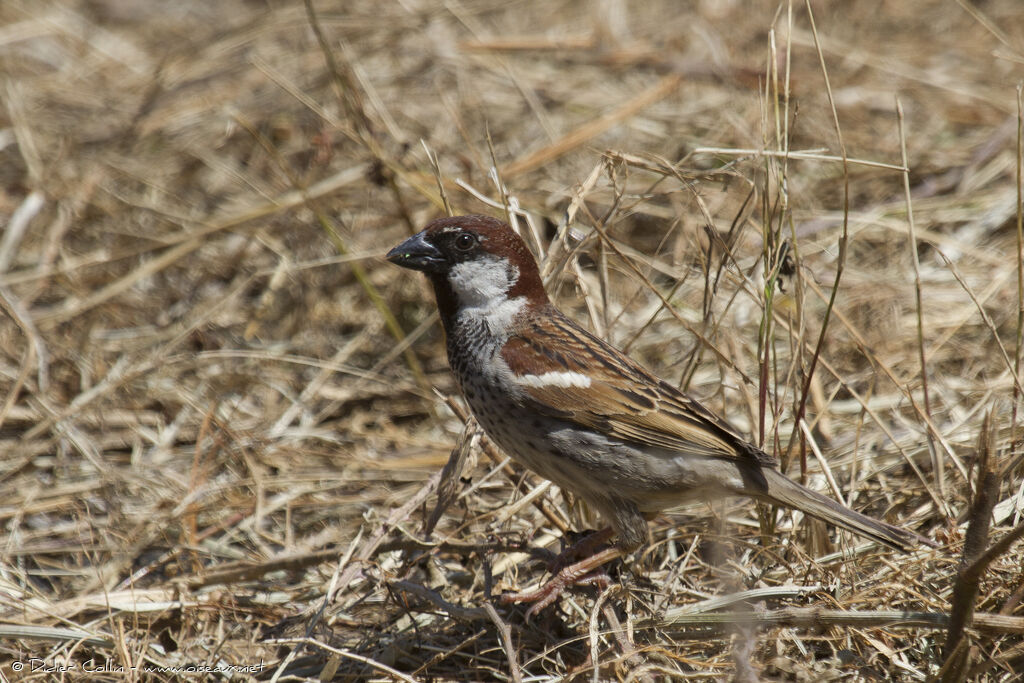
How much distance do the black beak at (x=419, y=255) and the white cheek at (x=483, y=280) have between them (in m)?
0.06

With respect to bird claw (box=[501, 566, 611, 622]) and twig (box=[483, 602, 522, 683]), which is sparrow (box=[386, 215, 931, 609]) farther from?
twig (box=[483, 602, 522, 683])

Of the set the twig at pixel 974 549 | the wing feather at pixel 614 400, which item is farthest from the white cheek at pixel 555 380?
the twig at pixel 974 549

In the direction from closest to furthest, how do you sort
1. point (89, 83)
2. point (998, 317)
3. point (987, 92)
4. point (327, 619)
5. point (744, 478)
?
point (744, 478), point (327, 619), point (998, 317), point (987, 92), point (89, 83)

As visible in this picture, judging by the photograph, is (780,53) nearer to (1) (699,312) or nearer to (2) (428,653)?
(1) (699,312)

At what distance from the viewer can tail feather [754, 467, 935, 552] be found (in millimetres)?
2713

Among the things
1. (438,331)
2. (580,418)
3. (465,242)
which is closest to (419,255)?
(465,242)

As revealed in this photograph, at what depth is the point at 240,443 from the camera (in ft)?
14.0

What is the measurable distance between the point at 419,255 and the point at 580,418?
79 cm

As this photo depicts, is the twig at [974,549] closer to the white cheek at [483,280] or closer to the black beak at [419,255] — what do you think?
the white cheek at [483,280]

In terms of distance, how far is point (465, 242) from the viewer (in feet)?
10.7

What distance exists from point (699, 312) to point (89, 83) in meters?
4.53

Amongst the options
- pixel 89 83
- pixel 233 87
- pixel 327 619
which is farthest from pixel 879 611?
pixel 89 83

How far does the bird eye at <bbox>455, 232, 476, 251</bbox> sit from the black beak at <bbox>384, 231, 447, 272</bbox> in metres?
0.07

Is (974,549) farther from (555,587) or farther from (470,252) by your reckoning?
(470,252)
